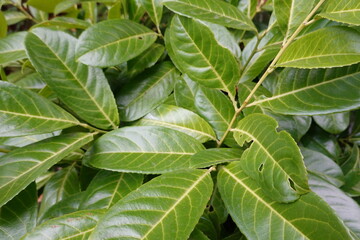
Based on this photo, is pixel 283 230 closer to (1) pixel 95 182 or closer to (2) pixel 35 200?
(1) pixel 95 182

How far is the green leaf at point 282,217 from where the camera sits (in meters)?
0.45

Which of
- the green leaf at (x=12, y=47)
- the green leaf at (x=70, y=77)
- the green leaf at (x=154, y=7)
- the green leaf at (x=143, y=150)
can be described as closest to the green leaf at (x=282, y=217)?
the green leaf at (x=143, y=150)

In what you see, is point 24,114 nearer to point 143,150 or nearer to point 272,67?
point 143,150

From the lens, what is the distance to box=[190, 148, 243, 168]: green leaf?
547 millimetres

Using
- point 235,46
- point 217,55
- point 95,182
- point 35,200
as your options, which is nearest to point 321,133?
point 235,46

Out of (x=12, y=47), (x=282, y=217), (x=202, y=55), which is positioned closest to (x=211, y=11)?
(x=202, y=55)

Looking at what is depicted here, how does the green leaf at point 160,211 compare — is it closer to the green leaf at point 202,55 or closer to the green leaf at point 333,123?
the green leaf at point 202,55

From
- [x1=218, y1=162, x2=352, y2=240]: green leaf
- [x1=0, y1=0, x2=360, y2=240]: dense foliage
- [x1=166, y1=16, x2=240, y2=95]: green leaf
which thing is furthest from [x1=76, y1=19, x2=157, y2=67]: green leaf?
[x1=218, y1=162, x2=352, y2=240]: green leaf

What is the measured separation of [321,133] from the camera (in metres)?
0.92

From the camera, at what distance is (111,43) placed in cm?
70

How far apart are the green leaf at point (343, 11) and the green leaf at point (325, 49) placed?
0.07 feet

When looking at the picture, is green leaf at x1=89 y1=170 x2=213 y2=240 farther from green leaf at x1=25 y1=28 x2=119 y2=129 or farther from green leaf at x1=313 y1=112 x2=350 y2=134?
green leaf at x1=313 y1=112 x2=350 y2=134

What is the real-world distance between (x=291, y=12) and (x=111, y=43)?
1.19 feet

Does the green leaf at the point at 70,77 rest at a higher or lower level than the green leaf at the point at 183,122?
higher
